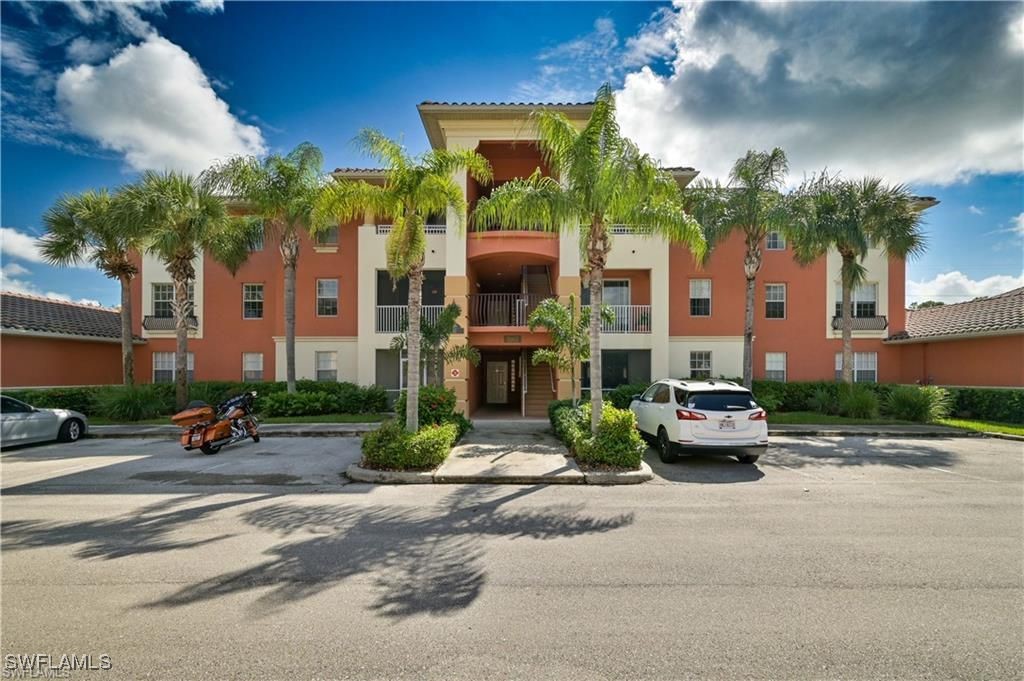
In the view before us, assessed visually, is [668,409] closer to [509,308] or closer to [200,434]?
[509,308]

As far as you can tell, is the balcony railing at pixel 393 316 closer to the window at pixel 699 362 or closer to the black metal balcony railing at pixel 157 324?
the black metal balcony railing at pixel 157 324

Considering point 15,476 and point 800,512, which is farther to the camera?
point 15,476

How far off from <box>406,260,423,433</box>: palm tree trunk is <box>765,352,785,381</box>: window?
17.3m

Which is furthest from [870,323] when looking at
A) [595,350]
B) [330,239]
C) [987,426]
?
[330,239]

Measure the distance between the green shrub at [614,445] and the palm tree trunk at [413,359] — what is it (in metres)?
3.54

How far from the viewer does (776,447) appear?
1241 centimetres

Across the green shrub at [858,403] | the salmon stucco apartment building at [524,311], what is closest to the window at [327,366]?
the salmon stucco apartment building at [524,311]

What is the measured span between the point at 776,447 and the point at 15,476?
56.9ft

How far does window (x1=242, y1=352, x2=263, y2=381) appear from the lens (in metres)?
21.4

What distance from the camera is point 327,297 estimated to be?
822 inches

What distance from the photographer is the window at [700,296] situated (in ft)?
68.6

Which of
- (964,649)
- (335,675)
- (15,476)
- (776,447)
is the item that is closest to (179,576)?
(335,675)

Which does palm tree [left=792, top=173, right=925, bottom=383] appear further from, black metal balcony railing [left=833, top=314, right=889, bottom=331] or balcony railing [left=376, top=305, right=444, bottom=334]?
balcony railing [left=376, top=305, right=444, bottom=334]

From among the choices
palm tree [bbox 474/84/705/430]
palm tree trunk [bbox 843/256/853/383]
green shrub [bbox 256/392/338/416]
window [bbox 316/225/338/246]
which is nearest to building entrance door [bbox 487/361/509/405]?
green shrub [bbox 256/392/338/416]
